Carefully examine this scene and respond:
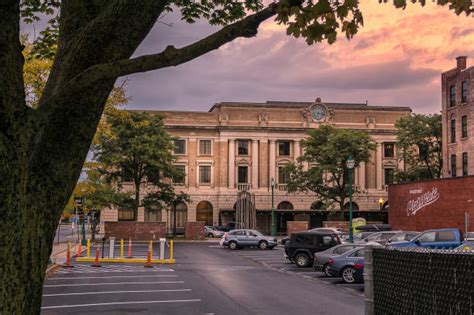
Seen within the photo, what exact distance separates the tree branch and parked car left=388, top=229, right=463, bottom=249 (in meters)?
22.9

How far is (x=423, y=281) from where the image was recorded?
5078mm

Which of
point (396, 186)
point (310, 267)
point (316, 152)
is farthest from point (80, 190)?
point (316, 152)

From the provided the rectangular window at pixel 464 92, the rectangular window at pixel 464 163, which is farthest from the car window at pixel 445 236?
the rectangular window at pixel 464 92

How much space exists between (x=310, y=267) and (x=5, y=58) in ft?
91.7

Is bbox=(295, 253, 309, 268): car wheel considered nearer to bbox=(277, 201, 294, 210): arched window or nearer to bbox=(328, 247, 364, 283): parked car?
bbox=(328, 247, 364, 283): parked car

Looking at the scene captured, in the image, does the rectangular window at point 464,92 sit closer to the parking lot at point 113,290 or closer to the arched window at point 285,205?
the arched window at point 285,205

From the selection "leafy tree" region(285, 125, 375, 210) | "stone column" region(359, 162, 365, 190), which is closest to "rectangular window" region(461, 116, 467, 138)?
"leafy tree" region(285, 125, 375, 210)

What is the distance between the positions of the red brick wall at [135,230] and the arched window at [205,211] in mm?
20000

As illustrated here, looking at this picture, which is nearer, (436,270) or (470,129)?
(436,270)

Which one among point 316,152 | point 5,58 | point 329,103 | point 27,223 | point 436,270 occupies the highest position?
point 329,103

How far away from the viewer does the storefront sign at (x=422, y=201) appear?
43.9 meters

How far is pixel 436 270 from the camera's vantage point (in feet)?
15.8

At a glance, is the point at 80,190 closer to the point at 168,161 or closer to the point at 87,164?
the point at 87,164

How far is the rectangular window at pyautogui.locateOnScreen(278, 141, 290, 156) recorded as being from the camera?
84.2 m
